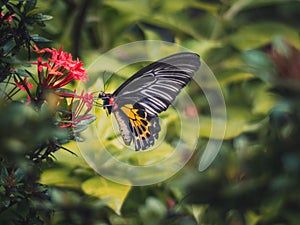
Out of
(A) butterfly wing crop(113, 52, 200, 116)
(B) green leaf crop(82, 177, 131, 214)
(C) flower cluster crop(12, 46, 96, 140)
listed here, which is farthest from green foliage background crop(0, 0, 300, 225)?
(C) flower cluster crop(12, 46, 96, 140)

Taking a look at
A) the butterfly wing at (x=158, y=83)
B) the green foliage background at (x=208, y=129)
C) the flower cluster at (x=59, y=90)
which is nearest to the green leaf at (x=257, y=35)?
the green foliage background at (x=208, y=129)

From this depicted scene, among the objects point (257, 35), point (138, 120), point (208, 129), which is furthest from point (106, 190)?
point (257, 35)

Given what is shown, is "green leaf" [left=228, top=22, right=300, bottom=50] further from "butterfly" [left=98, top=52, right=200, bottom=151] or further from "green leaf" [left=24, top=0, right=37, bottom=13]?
"green leaf" [left=24, top=0, right=37, bottom=13]

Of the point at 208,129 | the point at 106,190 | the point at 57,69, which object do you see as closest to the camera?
the point at 57,69

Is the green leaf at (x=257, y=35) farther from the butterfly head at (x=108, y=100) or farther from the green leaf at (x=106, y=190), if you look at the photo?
the butterfly head at (x=108, y=100)

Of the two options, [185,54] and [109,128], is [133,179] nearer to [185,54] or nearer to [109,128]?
[109,128]

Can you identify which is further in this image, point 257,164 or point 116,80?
point 257,164

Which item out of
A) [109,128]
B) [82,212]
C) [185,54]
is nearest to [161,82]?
[185,54]

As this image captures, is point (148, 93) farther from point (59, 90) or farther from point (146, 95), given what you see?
point (59, 90)
